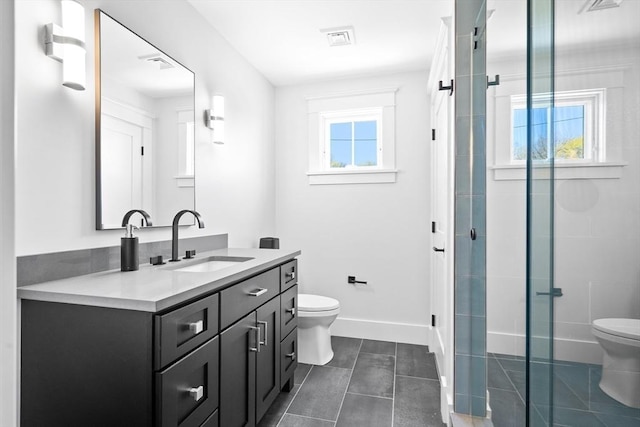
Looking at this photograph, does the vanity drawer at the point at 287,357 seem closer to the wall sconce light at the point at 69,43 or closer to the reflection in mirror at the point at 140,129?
the reflection in mirror at the point at 140,129

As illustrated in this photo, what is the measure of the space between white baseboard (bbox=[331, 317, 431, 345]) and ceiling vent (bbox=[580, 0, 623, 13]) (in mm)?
2672

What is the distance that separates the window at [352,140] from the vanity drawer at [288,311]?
5.00 feet

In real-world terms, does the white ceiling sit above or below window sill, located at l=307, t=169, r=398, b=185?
above

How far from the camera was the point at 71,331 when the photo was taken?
3.51ft

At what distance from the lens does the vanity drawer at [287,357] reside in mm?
1974

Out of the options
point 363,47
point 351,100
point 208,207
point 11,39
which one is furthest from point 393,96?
point 11,39

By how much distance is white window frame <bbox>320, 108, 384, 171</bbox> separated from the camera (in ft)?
10.3

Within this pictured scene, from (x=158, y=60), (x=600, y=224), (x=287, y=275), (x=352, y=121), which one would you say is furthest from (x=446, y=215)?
(x=158, y=60)

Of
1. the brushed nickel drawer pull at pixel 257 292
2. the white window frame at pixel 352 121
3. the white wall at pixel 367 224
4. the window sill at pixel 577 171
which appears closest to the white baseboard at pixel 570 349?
the window sill at pixel 577 171

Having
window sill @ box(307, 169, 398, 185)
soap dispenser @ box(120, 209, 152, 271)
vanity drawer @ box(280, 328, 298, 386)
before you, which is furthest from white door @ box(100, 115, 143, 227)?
window sill @ box(307, 169, 398, 185)

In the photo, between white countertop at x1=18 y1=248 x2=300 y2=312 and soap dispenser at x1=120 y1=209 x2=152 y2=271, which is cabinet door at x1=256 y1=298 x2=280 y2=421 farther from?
soap dispenser at x1=120 y1=209 x2=152 y2=271

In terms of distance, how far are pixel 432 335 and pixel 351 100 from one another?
2.20 metres

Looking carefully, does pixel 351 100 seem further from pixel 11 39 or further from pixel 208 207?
pixel 11 39

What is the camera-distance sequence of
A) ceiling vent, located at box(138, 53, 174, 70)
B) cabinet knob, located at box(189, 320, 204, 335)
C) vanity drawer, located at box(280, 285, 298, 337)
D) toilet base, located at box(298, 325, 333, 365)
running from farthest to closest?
toilet base, located at box(298, 325, 333, 365) < vanity drawer, located at box(280, 285, 298, 337) < ceiling vent, located at box(138, 53, 174, 70) < cabinet knob, located at box(189, 320, 204, 335)
